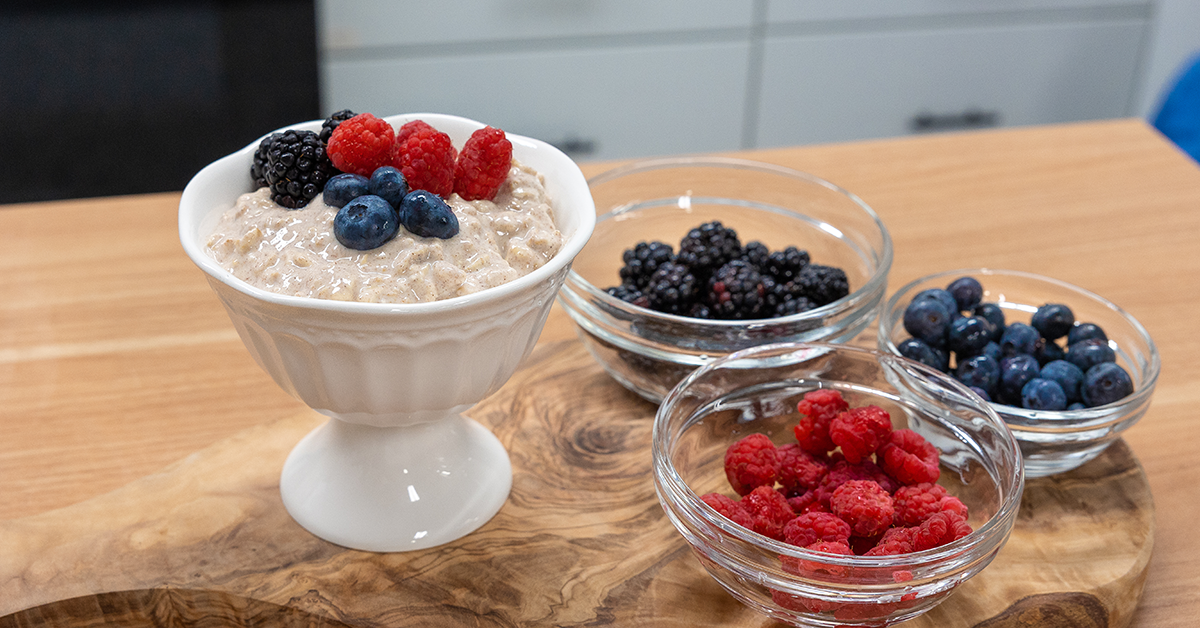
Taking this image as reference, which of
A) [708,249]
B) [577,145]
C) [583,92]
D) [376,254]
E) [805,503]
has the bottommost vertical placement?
[577,145]

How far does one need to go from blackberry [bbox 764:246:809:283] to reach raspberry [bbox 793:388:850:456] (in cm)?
23

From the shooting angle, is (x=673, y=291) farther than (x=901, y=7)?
No

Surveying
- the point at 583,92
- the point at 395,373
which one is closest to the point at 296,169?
the point at 395,373

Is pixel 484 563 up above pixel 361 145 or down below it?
below

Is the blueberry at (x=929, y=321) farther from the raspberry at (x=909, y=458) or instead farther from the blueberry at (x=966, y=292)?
the raspberry at (x=909, y=458)

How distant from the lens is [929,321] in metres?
1.04

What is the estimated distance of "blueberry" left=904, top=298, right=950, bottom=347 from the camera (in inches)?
40.9

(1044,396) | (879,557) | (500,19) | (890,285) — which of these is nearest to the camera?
(879,557)

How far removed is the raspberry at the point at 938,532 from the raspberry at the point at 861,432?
0.32 ft

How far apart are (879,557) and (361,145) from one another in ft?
1.67

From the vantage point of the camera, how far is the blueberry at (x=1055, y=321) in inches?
41.6

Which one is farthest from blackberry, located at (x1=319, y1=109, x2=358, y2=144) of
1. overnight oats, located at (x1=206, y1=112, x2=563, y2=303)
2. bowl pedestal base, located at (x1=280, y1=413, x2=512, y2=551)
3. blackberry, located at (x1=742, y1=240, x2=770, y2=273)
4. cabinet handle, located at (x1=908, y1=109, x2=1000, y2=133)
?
cabinet handle, located at (x1=908, y1=109, x2=1000, y2=133)

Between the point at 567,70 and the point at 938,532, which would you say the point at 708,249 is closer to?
the point at 938,532

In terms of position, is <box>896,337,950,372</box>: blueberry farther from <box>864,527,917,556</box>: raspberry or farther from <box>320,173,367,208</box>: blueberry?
<box>320,173,367,208</box>: blueberry
